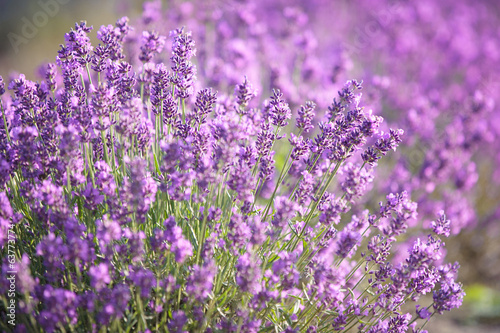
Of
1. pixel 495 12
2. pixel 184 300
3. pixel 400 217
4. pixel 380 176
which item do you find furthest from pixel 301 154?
pixel 495 12

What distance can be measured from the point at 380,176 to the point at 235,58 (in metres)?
1.89

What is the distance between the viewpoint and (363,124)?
6.81 ft

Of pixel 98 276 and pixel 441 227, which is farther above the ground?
pixel 441 227

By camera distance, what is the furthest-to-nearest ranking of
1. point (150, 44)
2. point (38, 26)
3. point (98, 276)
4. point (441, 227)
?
point (38, 26), point (150, 44), point (441, 227), point (98, 276)

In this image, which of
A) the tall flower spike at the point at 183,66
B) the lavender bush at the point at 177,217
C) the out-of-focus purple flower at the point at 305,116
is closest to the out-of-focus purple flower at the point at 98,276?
the lavender bush at the point at 177,217

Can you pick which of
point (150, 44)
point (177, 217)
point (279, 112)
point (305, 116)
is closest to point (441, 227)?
point (305, 116)

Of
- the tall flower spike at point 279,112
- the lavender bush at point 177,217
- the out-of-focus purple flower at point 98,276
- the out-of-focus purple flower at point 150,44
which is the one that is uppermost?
the out-of-focus purple flower at point 150,44

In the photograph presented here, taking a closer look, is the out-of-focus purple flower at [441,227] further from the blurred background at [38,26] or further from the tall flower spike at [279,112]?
the blurred background at [38,26]

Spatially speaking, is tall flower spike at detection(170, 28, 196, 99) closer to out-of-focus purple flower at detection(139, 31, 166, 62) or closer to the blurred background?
out-of-focus purple flower at detection(139, 31, 166, 62)

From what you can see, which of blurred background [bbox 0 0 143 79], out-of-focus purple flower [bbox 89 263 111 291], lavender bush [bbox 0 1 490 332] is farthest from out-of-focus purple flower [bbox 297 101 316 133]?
blurred background [bbox 0 0 143 79]

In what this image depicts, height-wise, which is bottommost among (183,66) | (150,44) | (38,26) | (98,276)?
(98,276)

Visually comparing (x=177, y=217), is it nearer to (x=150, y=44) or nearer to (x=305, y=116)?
(x=305, y=116)

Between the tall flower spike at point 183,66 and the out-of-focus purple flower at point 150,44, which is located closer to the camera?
the tall flower spike at point 183,66

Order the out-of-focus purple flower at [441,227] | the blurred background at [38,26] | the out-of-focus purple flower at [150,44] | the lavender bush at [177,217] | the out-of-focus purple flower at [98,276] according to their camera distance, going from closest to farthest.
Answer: the out-of-focus purple flower at [98,276] → the lavender bush at [177,217] → the out-of-focus purple flower at [441,227] → the out-of-focus purple flower at [150,44] → the blurred background at [38,26]
